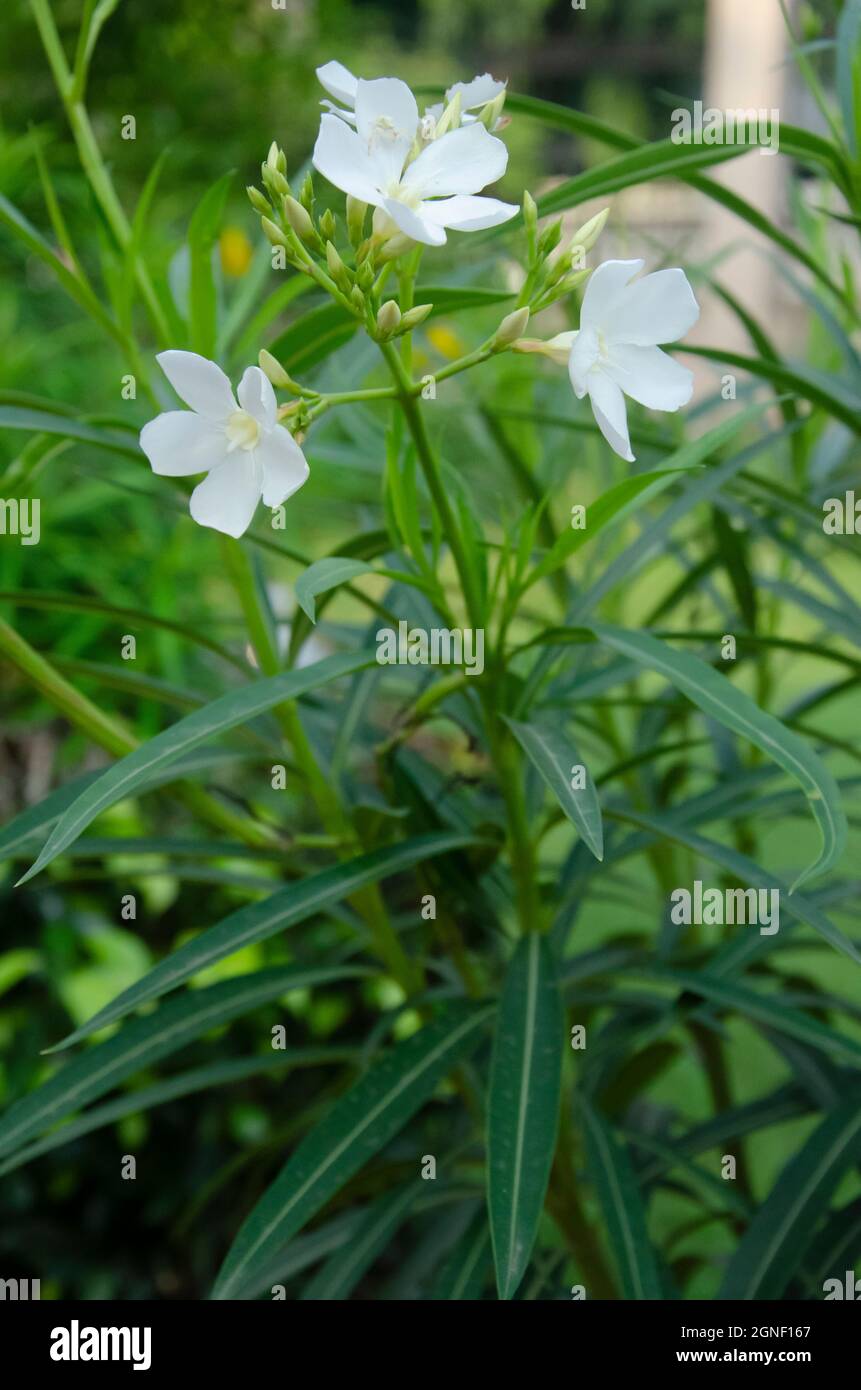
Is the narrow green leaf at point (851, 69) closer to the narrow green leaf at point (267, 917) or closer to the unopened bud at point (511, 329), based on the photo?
the unopened bud at point (511, 329)

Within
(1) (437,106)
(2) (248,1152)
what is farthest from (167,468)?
(2) (248,1152)

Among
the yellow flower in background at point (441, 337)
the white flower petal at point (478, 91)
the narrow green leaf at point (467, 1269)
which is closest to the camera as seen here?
the white flower petal at point (478, 91)

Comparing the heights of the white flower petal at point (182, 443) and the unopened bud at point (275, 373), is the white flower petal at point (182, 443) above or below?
below

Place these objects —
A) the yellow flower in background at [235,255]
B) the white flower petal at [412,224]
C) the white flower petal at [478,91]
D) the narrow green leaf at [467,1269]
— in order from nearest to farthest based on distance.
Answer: the white flower petal at [412,224] → the white flower petal at [478,91] → the narrow green leaf at [467,1269] → the yellow flower in background at [235,255]

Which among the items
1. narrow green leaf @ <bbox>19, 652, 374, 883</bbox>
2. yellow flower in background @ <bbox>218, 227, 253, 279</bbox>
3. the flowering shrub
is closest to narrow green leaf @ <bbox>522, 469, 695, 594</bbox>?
the flowering shrub

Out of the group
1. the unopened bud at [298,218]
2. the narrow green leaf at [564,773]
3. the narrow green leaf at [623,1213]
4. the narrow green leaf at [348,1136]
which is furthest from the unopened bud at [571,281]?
the narrow green leaf at [623,1213]

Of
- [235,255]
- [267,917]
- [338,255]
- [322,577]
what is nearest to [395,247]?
[338,255]

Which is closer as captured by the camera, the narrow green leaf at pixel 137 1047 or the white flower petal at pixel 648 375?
the white flower petal at pixel 648 375

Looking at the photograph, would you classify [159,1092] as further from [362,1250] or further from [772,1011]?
[772,1011]
